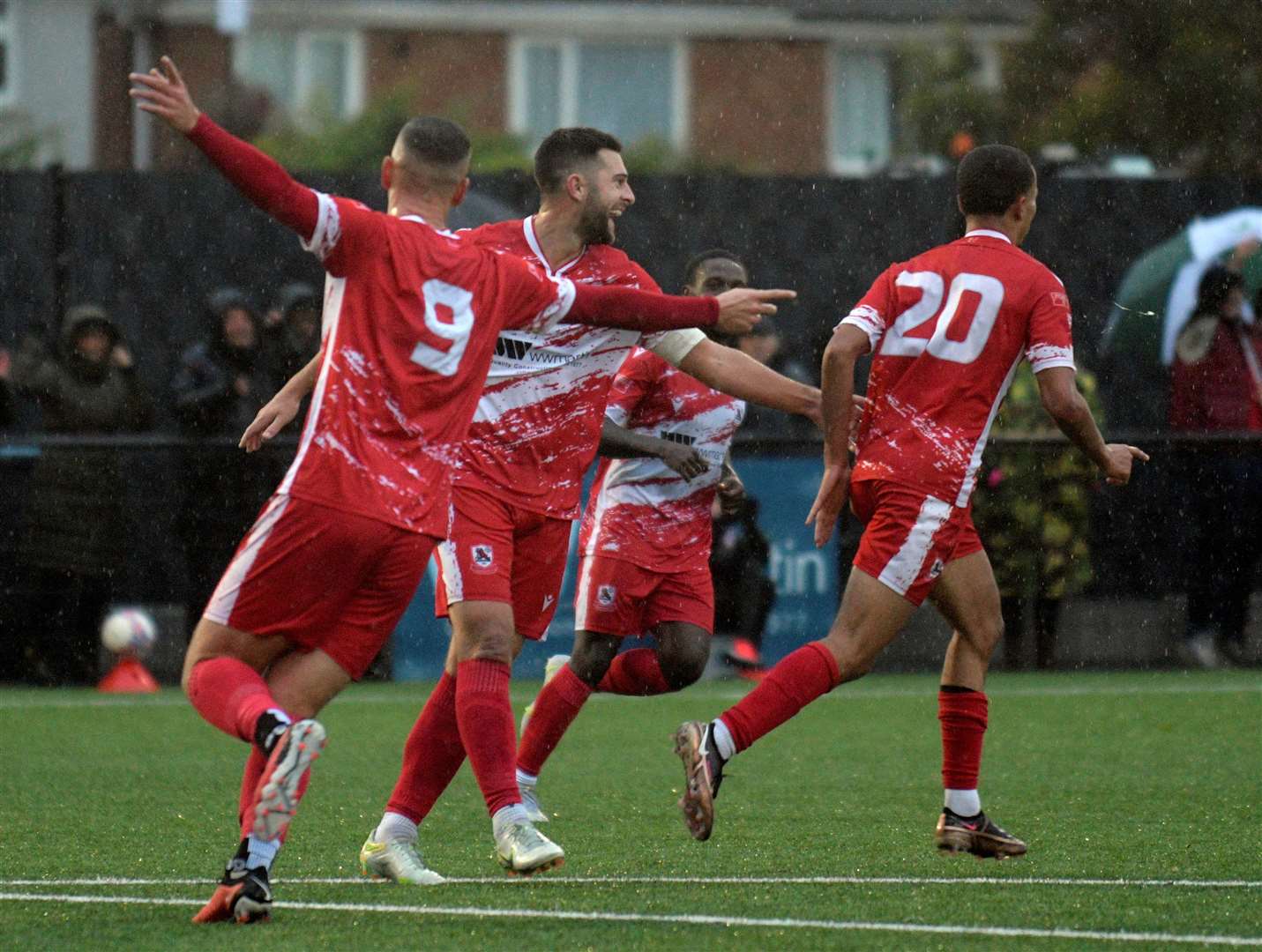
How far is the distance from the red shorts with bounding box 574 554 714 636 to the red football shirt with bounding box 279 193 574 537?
2.25 metres

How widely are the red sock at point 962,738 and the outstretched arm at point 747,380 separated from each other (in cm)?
100

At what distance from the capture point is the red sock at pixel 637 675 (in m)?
8.06

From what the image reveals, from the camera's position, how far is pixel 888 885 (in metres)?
6.10

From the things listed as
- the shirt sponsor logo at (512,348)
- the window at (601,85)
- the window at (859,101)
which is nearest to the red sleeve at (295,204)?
the shirt sponsor logo at (512,348)

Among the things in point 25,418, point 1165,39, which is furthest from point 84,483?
point 1165,39

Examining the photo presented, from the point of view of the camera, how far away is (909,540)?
663cm

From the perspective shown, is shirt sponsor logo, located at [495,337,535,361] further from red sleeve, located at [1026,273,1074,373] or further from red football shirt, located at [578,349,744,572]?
red sleeve, located at [1026,273,1074,373]

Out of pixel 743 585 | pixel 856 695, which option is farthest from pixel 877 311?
pixel 743 585

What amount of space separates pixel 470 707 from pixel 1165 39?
95.2 feet


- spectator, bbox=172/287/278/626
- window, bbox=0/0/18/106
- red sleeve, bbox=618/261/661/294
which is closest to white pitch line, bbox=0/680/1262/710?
spectator, bbox=172/287/278/626

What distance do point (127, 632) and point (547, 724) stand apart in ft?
19.8

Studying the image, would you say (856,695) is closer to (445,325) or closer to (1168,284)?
(1168,284)

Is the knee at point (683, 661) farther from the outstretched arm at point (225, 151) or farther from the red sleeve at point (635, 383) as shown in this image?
the outstretched arm at point (225, 151)

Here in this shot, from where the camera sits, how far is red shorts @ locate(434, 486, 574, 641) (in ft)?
21.5
